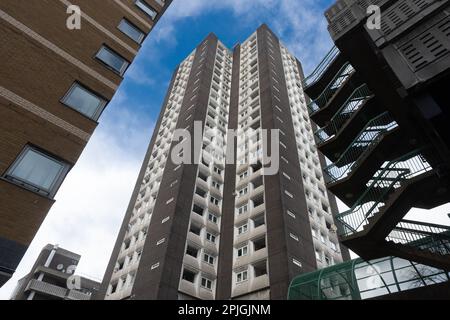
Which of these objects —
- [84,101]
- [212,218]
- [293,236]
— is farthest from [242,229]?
[84,101]

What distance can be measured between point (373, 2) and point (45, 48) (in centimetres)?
1327

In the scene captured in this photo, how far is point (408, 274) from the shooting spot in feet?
40.4

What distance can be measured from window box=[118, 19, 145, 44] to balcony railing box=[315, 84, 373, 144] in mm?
11753

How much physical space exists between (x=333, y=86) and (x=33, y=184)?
1492 centimetres

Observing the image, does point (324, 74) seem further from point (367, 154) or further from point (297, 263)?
point (297, 263)

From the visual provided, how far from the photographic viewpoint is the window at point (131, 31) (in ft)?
55.3

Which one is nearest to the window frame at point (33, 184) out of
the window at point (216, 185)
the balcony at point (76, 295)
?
the window at point (216, 185)

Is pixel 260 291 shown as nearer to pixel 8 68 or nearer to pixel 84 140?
pixel 84 140

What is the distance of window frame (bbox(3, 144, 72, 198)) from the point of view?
9484 mm

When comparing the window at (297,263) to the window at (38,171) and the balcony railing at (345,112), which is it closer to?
the balcony railing at (345,112)

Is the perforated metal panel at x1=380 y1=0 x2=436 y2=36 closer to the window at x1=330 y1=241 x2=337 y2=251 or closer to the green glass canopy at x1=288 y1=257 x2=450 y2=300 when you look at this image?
the green glass canopy at x1=288 y1=257 x2=450 y2=300

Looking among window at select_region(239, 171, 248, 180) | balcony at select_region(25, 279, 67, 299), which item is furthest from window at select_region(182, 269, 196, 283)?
balcony at select_region(25, 279, 67, 299)
